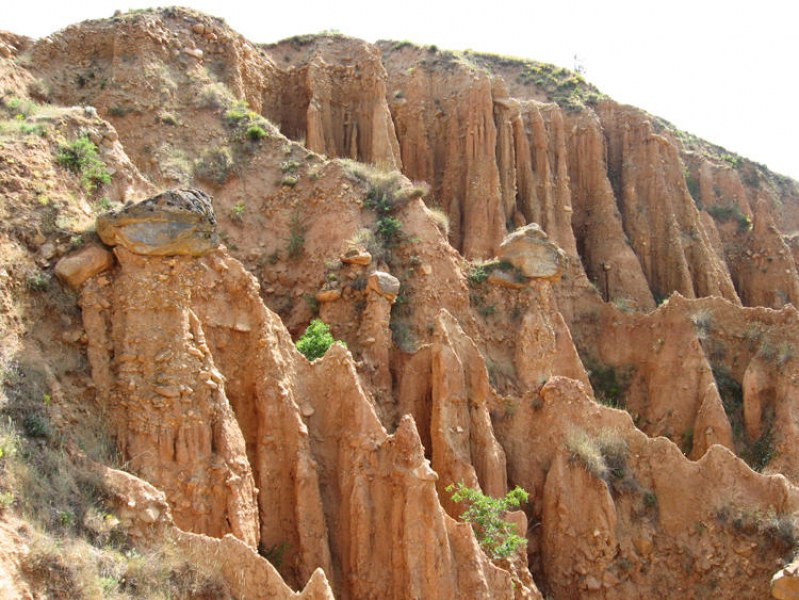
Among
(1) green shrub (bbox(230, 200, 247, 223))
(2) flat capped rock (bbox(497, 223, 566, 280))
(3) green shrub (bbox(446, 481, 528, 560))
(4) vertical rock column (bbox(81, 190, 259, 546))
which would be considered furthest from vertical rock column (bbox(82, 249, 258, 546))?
(2) flat capped rock (bbox(497, 223, 566, 280))

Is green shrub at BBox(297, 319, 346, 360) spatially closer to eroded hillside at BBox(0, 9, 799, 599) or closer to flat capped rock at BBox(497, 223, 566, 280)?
eroded hillside at BBox(0, 9, 799, 599)

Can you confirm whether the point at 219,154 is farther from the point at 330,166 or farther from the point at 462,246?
the point at 462,246

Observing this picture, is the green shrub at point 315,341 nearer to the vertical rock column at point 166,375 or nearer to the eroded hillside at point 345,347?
the eroded hillside at point 345,347

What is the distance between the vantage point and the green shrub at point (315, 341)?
18781 millimetres

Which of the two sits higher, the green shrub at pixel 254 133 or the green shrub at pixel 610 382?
the green shrub at pixel 254 133

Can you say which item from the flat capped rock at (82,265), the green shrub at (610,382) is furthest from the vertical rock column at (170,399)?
the green shrub at (610,382)

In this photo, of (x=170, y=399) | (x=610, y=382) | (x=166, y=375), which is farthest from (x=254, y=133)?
(x=610, y=382)

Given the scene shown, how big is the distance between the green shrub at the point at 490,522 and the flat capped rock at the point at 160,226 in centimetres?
720

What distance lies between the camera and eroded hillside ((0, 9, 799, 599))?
39.8ft

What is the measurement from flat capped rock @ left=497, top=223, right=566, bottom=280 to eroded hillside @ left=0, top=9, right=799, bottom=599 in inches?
2.8

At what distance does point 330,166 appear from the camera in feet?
78.6

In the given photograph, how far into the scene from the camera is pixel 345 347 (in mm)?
16469

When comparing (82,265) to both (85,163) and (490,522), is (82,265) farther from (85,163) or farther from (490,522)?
(490,522)

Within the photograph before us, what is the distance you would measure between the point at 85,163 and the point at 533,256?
Answer: 13.9 metres
